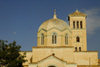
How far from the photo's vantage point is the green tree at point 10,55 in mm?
37469

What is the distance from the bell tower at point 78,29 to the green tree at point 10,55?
17615mm

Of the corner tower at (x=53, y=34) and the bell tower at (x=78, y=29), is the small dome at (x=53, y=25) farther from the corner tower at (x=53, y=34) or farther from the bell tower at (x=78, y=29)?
the bell tower at (x=78, y=29)

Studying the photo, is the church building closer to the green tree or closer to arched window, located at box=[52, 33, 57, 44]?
arched window, located at box=[52, 33, 57, 44]

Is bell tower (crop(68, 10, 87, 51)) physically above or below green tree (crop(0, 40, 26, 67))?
above

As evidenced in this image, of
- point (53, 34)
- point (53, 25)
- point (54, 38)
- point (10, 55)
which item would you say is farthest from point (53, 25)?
point (10, 55)

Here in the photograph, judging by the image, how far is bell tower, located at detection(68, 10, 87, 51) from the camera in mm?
52500

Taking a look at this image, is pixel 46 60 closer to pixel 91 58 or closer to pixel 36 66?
pixel 36 66

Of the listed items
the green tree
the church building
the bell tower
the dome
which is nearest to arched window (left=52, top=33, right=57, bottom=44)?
the church building

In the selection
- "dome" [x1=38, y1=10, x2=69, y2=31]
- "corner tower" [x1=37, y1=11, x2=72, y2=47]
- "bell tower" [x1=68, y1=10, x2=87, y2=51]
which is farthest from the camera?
"bell tower" [x1=68, y1=10, x2=87, y2=51]

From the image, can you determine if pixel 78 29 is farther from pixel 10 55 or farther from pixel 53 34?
pixel 10 55

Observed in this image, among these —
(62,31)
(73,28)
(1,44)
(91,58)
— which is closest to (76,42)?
(73,28)

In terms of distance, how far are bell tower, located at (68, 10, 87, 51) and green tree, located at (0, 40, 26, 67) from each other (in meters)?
17.6

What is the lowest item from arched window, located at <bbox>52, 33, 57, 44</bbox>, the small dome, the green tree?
A: the green tree

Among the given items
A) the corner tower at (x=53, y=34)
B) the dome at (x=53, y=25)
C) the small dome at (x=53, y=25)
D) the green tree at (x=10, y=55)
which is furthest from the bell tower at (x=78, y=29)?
the green tree at (x=10, y=55)
